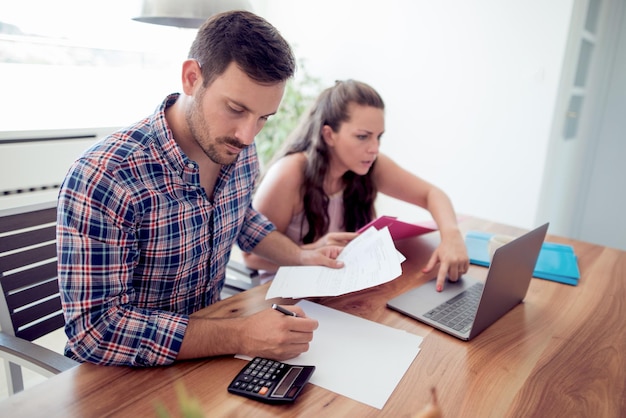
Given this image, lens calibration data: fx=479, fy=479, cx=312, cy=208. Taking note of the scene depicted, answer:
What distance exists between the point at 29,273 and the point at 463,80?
2460 millimetres

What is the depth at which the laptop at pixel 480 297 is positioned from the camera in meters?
0.93

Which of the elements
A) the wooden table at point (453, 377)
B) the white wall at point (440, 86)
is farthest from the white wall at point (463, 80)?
the wooden table at point (453, 377)

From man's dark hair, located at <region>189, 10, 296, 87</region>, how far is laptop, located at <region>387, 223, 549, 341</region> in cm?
55

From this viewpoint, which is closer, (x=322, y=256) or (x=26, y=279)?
(x=26, y=279)

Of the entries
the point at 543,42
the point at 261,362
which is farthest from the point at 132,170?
the point at 543,42

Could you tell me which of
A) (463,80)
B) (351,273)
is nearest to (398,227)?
(351,273)

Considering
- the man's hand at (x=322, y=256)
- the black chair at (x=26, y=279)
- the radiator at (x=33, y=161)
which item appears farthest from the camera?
the radiator at (x=33, y=161)

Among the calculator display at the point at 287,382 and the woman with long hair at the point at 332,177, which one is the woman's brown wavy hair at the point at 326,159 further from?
the calculator display at the point at 287,382

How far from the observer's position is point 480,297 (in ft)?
3.18

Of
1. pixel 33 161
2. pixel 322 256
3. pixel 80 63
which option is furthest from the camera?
pixel 80 63

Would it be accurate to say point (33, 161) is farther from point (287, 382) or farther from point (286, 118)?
point (287, 382)

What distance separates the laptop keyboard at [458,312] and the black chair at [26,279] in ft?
2.69

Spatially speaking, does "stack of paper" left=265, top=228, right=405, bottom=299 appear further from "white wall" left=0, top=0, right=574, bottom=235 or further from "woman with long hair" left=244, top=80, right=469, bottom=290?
"white wall" left=0, top=0, right=574, bottom=235

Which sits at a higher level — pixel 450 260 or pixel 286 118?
pixel 286 118
